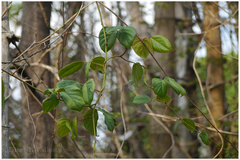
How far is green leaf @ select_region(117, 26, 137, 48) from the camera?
453 millimetres

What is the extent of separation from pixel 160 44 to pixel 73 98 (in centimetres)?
26

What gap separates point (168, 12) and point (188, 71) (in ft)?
2.43

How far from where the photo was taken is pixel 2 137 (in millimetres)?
654

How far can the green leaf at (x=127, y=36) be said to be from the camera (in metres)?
0.45


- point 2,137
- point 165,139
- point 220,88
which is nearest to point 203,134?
point 2,137

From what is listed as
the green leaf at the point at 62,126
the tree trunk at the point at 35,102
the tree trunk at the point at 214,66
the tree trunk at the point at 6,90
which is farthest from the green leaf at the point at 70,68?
the tree trunk at the point at 214,66


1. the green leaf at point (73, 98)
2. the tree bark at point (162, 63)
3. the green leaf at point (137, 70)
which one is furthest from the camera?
the tree bark at point (162, 63)

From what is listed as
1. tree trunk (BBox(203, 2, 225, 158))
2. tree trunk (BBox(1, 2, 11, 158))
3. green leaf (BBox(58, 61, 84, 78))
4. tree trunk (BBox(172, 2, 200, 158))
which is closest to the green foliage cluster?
green leaf (BBox(58, 61, 84, 78))

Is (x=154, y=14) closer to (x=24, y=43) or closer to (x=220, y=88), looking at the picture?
(x=220, y=88)

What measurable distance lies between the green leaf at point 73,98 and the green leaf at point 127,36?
148mm

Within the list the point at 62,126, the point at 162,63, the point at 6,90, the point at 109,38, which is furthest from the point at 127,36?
the point at 162,63

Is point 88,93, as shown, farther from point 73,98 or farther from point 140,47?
point 140,47

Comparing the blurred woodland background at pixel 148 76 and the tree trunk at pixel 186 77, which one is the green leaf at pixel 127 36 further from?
the tree trunk at pixel 186 77

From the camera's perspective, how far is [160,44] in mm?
512
